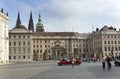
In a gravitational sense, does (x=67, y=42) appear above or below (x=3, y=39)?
above

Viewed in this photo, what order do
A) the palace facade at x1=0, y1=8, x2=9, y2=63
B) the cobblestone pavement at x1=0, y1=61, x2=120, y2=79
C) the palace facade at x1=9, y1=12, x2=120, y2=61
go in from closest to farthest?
the cobblestone pavement at x1=0, y1=61, x2=120, y2=79 < the palace facade at x1=0, y1=8, x2=9, y2=63 < the palace facade at x1=9, y1=12, x2=120, y2=61

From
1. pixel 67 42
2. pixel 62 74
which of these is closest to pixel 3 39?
pixel 62 74

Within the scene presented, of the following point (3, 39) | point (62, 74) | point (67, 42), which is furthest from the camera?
point (67, 42)

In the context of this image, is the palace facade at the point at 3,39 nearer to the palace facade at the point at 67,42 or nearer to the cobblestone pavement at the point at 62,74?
the palace facade at the point at 67,42

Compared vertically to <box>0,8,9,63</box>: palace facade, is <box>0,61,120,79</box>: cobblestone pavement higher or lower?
lower

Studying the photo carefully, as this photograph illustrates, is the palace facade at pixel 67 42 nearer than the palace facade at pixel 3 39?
No

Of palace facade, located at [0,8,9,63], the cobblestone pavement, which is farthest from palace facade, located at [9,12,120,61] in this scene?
the cobblestone pavement

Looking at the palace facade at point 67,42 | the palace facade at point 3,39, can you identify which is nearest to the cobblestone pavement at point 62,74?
the palace facade at point 3,39

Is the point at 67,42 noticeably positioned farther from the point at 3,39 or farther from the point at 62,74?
the point at 62,74

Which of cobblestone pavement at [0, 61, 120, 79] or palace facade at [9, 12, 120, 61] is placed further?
palace facade at [9, 12, 120, 61]

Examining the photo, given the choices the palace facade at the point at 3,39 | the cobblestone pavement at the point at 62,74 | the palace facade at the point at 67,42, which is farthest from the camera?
the palace facade at the point at 67,42

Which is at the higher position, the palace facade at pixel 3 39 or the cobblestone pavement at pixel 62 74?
the palace facade at pixel 3 39

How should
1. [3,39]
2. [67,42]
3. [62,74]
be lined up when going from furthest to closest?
[67,42], [3,39], [62,74]

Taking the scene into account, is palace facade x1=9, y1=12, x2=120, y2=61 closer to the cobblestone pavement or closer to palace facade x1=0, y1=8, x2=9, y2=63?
palace facade x1=0, y1=8, x2=9, y2=63
